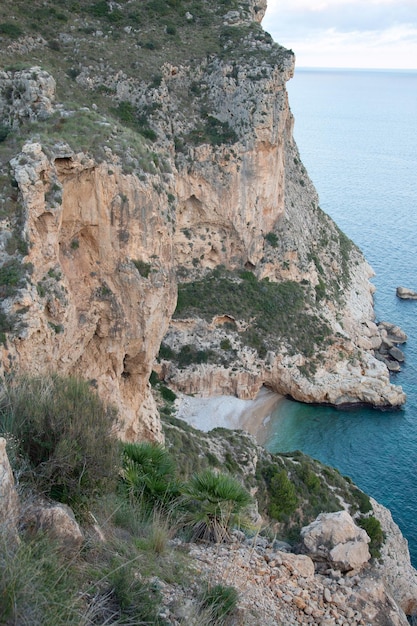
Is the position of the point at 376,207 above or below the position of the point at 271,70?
below

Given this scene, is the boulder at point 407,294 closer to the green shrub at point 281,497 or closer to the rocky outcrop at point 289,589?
the green shrub at point 281,497

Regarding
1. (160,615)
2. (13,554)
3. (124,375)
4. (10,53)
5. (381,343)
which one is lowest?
Answer: (381,343)

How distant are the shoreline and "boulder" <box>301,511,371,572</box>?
22.4 meters

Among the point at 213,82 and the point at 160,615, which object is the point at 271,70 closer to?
the point at 213,82

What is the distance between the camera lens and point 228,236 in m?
44.5

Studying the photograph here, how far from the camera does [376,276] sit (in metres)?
63.4

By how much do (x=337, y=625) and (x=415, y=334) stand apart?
44063 millimetres

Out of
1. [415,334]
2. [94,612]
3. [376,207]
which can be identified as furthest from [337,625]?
[376,207]

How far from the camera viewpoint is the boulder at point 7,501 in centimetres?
729

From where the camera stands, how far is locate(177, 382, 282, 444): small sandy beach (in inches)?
1459

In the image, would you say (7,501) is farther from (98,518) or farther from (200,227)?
(200,227)

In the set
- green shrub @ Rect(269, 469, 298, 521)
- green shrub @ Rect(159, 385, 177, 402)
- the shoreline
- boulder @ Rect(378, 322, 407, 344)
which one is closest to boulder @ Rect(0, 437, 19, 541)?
green shrub @ Rect(269, 469, 298, 521)

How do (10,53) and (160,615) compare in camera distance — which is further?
(10,53)

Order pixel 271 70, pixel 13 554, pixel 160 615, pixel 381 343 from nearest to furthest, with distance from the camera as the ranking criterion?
pixel 13 554, pixel 160 615, pixel 271 70, pixel 381 343
